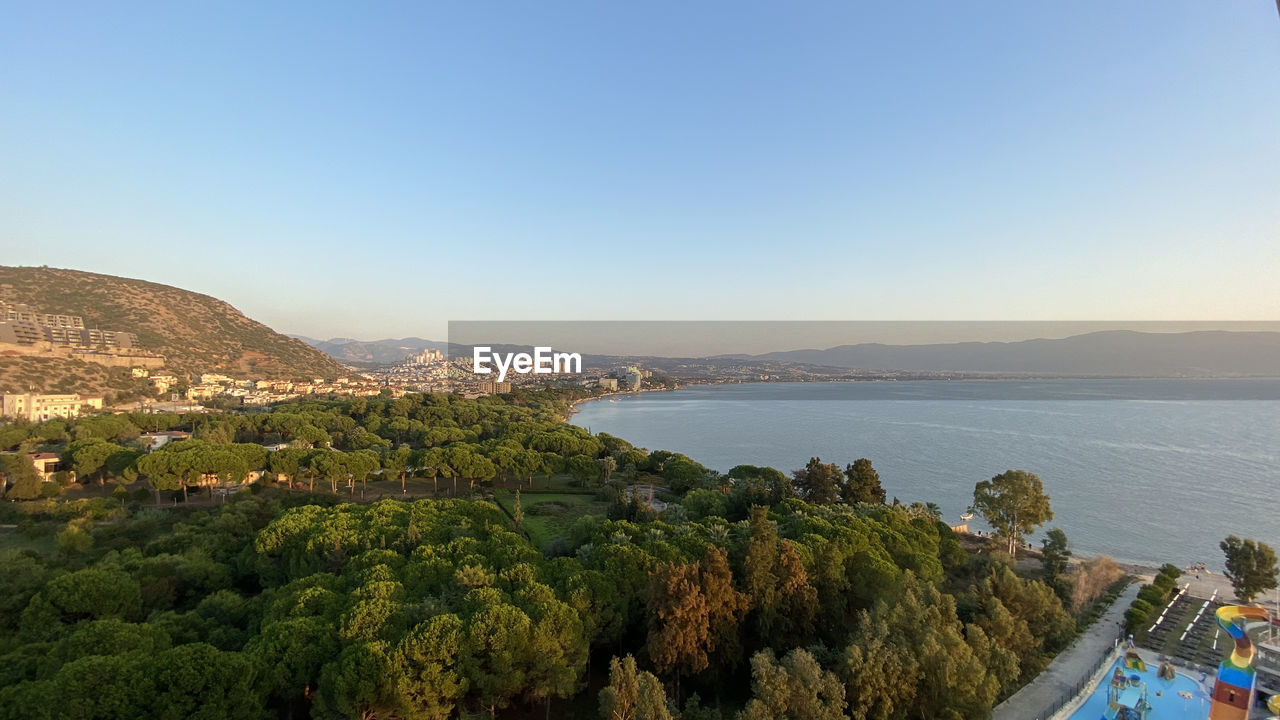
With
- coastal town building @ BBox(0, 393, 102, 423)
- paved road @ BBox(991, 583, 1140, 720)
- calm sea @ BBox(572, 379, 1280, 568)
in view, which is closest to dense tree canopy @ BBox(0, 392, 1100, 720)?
paved road @ BBox(991, 583, 1140, 720)

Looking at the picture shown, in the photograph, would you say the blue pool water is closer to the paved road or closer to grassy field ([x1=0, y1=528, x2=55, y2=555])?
the paved road

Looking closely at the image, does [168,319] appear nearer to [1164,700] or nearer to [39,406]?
[39,406]

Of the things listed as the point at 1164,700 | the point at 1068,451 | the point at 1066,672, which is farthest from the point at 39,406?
the point at 1068,451

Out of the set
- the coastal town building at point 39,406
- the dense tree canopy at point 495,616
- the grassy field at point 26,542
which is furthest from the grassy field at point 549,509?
the coastal town building at point 39,406

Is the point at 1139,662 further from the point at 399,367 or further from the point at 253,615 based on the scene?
the point at 399,367

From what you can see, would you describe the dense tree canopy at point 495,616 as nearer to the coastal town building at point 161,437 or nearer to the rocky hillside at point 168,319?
the coastal town building at point 161,437

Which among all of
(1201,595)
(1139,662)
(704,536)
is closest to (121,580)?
(704,536)
